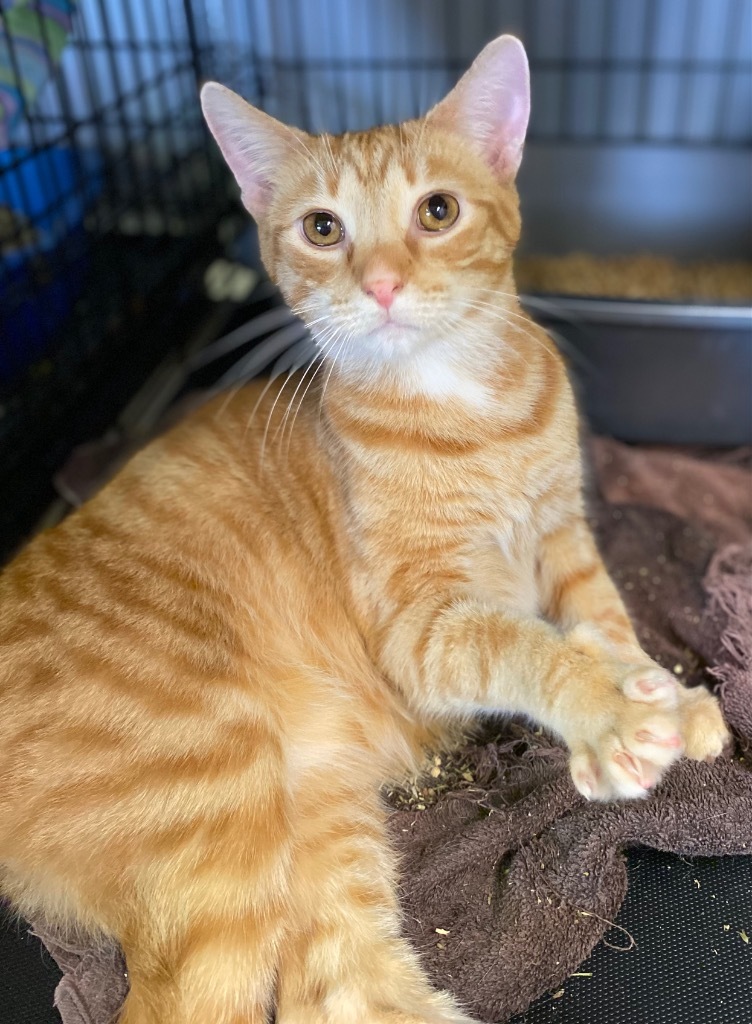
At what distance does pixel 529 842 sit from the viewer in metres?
1.50

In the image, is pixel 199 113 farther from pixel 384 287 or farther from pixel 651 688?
pixel 651 688

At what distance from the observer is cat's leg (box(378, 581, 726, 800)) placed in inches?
49.3

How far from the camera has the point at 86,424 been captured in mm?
2656

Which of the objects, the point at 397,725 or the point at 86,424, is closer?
the point at 397,725

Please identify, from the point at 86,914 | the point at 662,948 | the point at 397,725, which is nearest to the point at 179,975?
the point at 86,914

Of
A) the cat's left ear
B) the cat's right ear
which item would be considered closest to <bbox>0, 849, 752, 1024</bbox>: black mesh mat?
the cat's left ear

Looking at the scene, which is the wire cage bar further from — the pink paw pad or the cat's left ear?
the pink paw pad

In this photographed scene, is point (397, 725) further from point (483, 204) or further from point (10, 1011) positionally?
point (483, 204)

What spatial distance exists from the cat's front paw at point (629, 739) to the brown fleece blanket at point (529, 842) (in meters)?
0.22

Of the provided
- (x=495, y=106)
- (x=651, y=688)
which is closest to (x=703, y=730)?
(x=651, y=688)

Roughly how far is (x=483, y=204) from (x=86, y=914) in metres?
1.27

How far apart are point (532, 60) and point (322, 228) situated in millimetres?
1880

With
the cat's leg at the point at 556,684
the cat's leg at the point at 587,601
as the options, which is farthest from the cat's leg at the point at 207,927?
the cat's leg at the point at 587,601

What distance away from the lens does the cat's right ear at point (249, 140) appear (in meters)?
1.59
